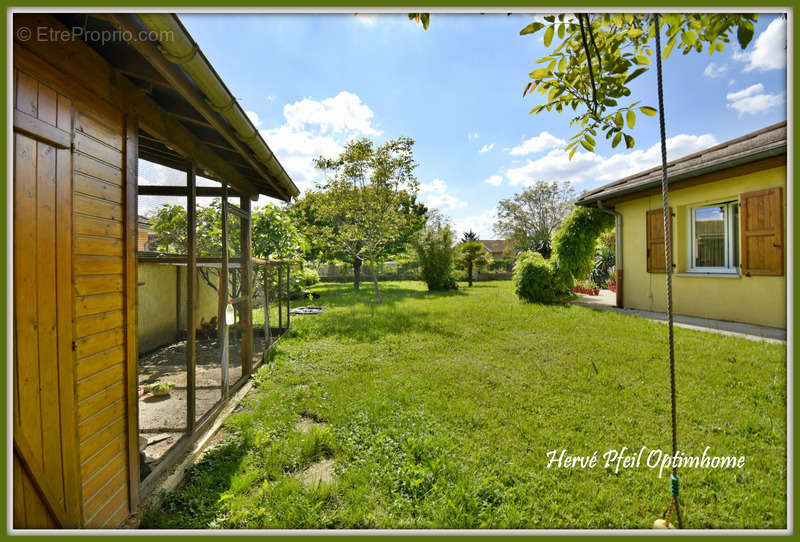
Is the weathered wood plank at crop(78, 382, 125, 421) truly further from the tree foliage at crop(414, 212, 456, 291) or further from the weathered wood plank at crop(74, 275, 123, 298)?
the tree foliage at crop(414, 212, 456, 291)

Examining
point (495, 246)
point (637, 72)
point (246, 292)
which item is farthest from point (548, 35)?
point (495, 246)

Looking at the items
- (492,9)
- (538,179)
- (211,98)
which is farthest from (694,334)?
(538,179)

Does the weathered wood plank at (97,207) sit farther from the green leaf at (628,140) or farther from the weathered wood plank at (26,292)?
the green leaf at (628,140)

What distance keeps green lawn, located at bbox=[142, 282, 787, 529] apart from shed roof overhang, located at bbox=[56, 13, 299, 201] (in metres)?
2.36

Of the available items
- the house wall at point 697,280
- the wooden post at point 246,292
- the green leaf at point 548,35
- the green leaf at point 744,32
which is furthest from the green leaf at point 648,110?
the house wall at point 697,280

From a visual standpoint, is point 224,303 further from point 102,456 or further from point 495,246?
point 495,246

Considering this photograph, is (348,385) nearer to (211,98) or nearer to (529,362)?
(529,362)

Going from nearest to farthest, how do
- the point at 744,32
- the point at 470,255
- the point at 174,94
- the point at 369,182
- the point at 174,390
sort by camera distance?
1. the point at 744,32
2. the point at 174,94
3. the point at 174,390
4. the point at 369,182
5. the point at 470,255

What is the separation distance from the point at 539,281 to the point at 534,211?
2044 cm

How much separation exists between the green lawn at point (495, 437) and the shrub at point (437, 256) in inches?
407

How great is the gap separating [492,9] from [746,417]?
361cm

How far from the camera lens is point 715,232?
5.79 meters

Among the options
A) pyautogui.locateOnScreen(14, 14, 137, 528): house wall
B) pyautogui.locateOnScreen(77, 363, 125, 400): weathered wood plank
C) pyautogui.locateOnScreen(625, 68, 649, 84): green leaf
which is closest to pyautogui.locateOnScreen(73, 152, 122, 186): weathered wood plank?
pyautogui.locateOnScreen(14, 14, 137, 528): house wall

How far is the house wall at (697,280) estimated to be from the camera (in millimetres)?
4812
